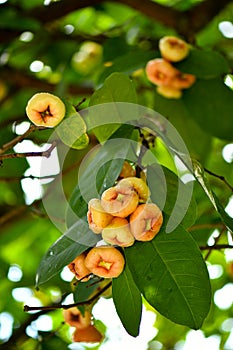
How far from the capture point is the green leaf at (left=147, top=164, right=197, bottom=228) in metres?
1.00

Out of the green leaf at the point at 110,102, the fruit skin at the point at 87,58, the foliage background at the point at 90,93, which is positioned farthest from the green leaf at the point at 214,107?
the fruit skin at the point at 87,58

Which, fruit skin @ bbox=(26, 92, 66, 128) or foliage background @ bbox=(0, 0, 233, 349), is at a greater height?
fruit skin @ bbox=(26, 92, 66, 128)

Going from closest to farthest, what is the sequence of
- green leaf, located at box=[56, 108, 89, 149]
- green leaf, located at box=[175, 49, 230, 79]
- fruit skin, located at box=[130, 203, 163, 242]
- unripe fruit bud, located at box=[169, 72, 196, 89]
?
1. fruit skin, located at box=[130, 203, 163, 242]
2. green leaf, located at box=[56, 108, 89, 149]
3. green leaf, located at box=[175, 49, 230, 79]
4. unripe fruit bud, located at box=[169, 72, 196, 89]

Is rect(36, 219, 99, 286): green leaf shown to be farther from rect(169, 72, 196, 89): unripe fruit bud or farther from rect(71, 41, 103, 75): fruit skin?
rect(71, 41, 103, 75): fruit skin

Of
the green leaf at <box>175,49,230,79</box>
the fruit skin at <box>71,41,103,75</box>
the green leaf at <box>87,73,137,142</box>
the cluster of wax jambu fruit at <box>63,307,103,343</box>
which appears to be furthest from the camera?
the fruit skin at <box>71,41,103,75</box>

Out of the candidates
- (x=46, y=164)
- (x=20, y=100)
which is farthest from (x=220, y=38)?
(x=46, y=164)

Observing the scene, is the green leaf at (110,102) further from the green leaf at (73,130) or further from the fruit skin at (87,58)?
the fruit skin at (87,58)

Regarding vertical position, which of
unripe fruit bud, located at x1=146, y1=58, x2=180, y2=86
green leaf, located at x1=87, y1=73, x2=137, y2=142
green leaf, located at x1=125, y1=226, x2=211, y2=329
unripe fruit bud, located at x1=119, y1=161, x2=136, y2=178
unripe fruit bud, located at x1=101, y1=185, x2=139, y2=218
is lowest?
unripe fruit bud, located at x1=146, y1=58, x2=180, y2=86

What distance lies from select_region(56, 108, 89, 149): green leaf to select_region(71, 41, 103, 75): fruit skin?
3.54ft

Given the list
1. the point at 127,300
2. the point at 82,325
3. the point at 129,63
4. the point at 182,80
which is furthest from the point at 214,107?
the point at 127,300

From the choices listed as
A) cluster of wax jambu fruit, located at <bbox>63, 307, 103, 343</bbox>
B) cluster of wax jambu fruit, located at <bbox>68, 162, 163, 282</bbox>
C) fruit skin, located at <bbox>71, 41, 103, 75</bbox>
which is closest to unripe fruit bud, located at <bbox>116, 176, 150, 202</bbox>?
cluster of wax jambu fruit, located at <bbox>68, 162, 163, 282</bbox>

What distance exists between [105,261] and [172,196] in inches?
5.7

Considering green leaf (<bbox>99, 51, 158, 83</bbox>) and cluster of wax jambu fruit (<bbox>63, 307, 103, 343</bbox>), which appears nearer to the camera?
cluster of wax jambu fruit (<bbox>63, 307, 103, 343</bbox>)

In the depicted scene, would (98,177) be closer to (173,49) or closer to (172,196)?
(172,196)
